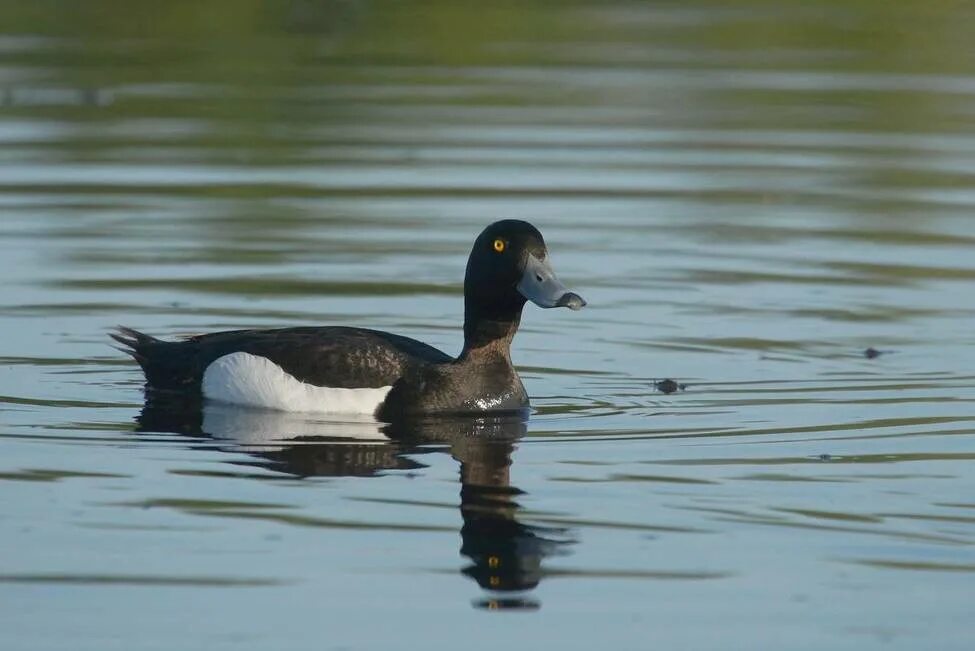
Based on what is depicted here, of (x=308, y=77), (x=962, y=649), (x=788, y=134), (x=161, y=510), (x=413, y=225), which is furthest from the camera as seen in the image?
(x=308, y=77)

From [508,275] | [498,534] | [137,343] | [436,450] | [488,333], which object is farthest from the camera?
[137,343]

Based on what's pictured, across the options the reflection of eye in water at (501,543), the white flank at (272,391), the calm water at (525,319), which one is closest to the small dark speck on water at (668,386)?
the calm water at (525,319)

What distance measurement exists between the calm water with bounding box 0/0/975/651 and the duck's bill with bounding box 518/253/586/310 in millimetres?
577

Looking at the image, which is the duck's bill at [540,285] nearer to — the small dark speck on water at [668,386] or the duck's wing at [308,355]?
the duck's wing at [308,355]

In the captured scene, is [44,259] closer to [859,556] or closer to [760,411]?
[760,411]

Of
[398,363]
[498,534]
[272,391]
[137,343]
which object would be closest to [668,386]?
[398,363]

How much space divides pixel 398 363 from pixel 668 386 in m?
1.47

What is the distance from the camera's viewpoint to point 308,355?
10.2m

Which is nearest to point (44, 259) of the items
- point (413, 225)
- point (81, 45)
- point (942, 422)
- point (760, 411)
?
→ point (413, 225)

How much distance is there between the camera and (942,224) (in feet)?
50.6

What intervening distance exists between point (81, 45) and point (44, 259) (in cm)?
1045

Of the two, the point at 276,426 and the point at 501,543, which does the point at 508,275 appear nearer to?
the point at 276,426

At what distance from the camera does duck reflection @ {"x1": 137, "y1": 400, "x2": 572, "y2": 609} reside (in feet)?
23.9

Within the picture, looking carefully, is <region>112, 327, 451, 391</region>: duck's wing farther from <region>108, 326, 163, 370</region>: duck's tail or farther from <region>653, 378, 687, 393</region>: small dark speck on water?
<region>653, 378, 687, 393</region>: small dark speck on water
